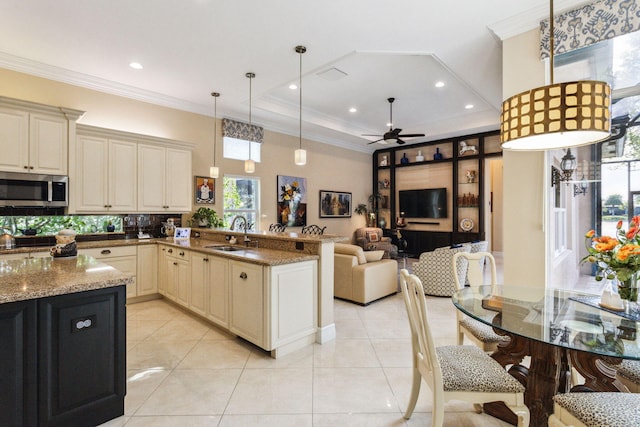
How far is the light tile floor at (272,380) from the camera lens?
6.47ft

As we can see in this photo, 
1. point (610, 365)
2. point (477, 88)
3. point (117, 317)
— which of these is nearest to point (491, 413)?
point (610, 365)

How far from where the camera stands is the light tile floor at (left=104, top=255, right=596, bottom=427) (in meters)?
1.97

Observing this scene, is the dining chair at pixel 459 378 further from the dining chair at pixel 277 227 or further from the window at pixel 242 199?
the dining chair at pixel 277 227

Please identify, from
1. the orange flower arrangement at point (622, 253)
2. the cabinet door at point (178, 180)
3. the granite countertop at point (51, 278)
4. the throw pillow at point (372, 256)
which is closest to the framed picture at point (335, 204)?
the throw pillow at point (372, 256)

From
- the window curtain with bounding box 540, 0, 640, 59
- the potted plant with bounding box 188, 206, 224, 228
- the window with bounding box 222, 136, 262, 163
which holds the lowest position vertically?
the potted plant with bounding box 188, 206, 224, 228

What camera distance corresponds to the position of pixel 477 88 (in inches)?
182

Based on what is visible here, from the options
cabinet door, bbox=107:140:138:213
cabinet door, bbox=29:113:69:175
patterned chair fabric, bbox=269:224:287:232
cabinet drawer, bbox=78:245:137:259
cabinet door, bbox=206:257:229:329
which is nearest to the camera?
cabinet door, bbox=206:257:229:329

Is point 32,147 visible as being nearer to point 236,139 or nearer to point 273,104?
point 236,139

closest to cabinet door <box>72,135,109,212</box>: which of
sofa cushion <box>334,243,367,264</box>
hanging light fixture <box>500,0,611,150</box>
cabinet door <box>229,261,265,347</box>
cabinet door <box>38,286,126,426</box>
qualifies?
cabinet door <box>229,261,265,347</box>

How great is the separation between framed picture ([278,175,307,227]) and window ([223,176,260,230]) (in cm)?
57

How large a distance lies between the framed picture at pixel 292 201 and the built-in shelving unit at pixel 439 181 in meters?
3.04

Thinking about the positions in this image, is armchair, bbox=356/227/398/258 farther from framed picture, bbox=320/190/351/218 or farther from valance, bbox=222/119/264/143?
valance, bbox=222/119/264/143

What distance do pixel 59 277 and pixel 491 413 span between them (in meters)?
3.01

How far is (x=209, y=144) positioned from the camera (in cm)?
Result: 550
